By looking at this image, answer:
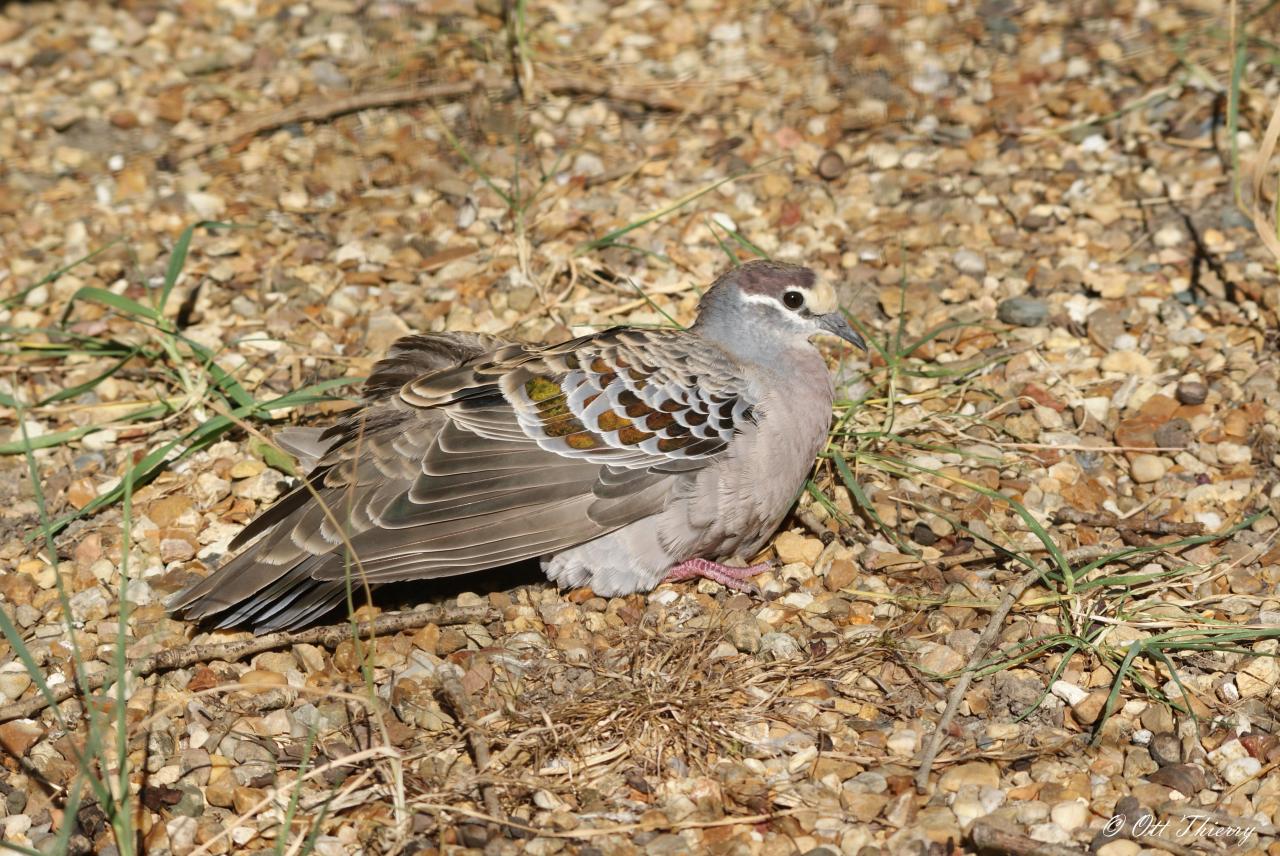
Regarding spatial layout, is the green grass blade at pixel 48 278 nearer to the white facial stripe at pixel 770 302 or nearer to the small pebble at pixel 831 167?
the white facial stripe at pixel 770 302

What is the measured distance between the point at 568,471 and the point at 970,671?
1394 millimetres

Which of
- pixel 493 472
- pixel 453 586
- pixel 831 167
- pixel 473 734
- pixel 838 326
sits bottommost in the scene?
pixel 453 586

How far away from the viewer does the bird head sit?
4.71 metres

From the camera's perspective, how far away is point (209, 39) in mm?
7457

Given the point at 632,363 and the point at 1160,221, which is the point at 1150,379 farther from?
the point at 632,363

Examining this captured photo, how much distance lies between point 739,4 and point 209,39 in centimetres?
289

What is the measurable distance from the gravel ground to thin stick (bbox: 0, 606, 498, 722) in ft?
0.06

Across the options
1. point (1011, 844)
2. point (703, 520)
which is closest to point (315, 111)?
point (703, 520)

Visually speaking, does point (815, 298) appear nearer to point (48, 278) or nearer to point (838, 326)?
point (838, 326)

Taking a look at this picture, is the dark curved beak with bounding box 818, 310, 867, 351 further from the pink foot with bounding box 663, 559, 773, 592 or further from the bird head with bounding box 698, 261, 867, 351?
the pink foot with bounding box 663, 559, 773, 592

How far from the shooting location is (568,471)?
4406mm

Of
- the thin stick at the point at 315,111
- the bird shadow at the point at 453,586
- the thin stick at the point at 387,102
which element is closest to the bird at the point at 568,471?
the bird shadow at the point at 453,586

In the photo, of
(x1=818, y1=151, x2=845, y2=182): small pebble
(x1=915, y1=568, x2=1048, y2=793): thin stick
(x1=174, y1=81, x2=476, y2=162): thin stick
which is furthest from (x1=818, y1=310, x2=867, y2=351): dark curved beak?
(x1=174, y1=81, x2=476, y2=162): thin stick

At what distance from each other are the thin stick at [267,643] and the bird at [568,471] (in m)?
0.07
